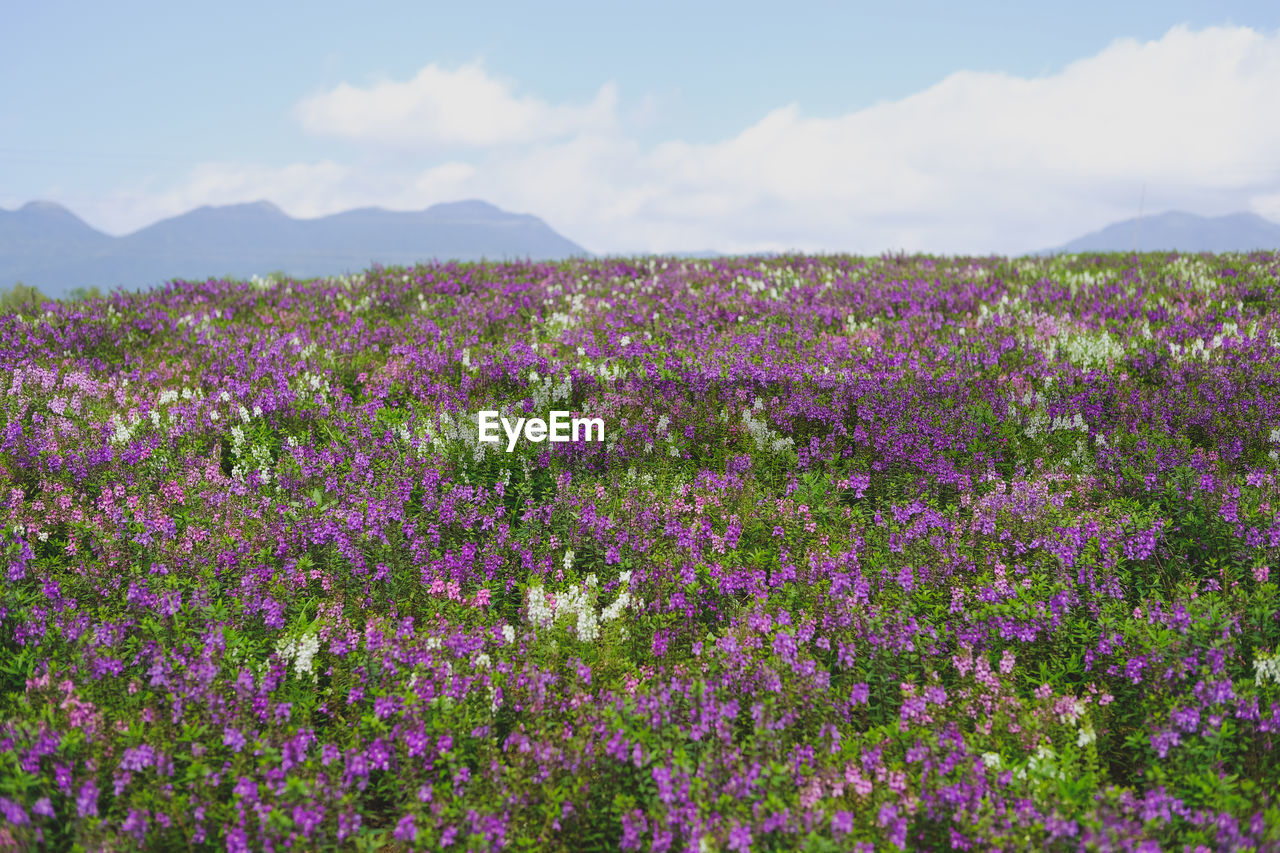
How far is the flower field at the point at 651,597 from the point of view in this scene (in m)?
3.10

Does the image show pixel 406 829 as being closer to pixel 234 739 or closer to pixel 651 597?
pixel 234 739

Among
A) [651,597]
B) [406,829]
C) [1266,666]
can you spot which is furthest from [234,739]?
[1266,666]

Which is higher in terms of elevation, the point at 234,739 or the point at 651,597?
the point at 651,597

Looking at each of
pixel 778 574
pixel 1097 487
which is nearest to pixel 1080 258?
pixel 1097 487

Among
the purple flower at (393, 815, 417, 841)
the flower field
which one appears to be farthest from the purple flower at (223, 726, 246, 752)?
the purple flower at (393, 815, 417, 841)

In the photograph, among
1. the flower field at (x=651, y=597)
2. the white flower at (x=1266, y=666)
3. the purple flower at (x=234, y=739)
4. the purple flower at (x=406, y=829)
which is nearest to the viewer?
the purple flower at (x=406, y=829)

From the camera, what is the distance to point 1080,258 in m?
14.9

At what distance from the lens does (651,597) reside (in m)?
4.46

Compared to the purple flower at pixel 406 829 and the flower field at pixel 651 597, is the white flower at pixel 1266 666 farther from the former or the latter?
the purple flower at pixel 406 829

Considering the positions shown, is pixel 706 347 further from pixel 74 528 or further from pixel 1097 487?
pixel 74 528

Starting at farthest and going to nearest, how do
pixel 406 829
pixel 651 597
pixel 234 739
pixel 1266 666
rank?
1. pixel 651 597
2. pixel 1266 666
3. pixel 234 739
4. pixel 406 829

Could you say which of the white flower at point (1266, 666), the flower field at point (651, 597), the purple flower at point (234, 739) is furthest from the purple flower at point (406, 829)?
the white flower at point (1266, 666)

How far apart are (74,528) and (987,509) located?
6.51 m

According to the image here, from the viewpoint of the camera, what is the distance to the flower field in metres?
3.10
